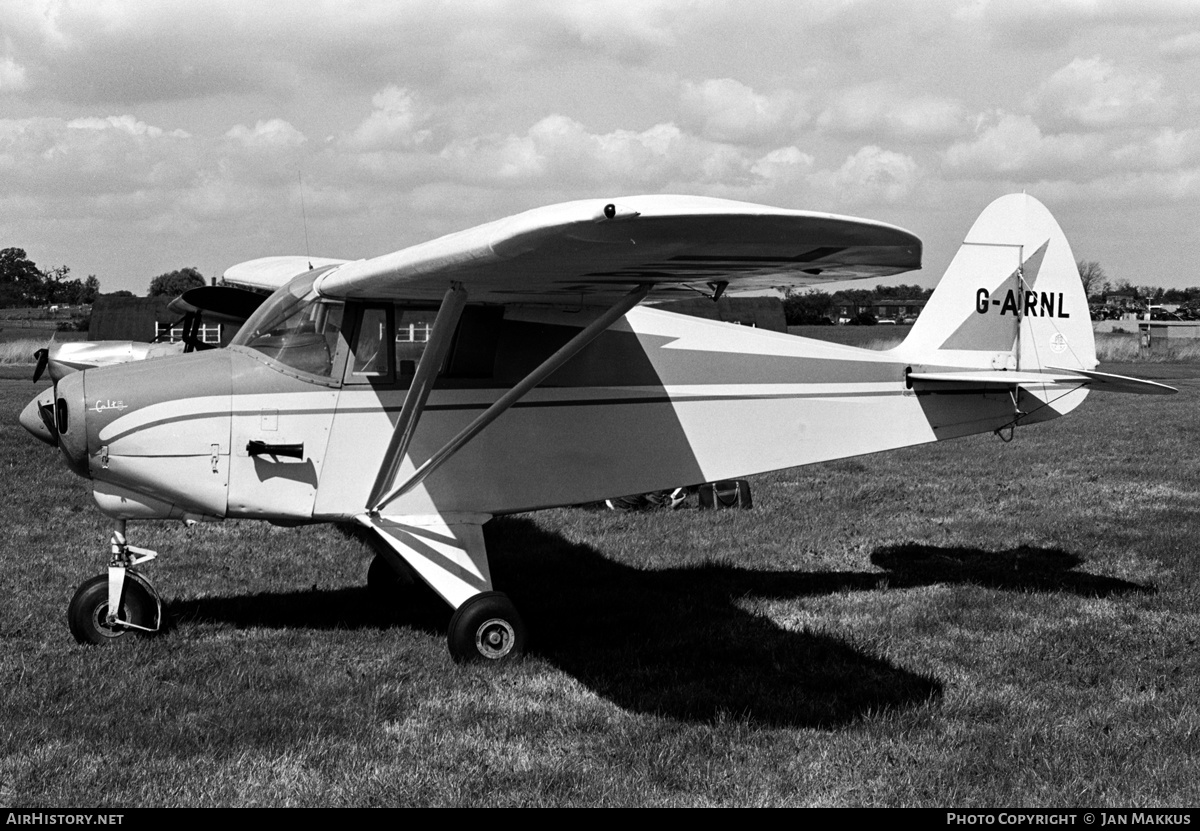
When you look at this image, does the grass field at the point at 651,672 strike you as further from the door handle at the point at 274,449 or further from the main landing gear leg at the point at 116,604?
the door handle at the point at 274,449

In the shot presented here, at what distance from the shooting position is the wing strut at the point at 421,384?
235 inches

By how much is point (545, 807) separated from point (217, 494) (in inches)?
120

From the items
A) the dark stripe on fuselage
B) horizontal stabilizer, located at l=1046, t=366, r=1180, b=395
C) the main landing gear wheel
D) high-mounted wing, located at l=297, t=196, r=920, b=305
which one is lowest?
the main landing gear wheel

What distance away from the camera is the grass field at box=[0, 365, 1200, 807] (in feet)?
15.5

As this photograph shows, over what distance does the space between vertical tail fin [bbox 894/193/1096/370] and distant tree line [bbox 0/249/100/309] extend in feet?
361

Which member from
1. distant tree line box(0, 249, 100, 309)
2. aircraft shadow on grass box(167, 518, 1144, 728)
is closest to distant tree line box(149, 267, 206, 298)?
distant tree line box(0, 249, 100, 309)

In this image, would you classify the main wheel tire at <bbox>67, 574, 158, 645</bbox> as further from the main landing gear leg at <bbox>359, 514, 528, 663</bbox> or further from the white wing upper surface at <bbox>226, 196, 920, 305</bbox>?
the white wing upper surface at <bbox>226, 196, 920, 305</bbox>

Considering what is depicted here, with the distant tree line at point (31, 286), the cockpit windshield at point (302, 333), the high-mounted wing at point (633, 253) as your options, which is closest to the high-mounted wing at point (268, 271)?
the cockpit windshield at point (302, 333)

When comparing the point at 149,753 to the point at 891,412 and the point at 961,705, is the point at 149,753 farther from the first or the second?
the point at 891,412

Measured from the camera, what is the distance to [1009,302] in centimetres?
850

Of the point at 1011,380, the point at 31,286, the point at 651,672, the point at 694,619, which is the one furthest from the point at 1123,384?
the point at 31,286

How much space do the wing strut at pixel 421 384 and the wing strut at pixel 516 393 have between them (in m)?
0.05

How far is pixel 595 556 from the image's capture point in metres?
9.36

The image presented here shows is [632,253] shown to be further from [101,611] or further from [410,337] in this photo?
[101,611]
